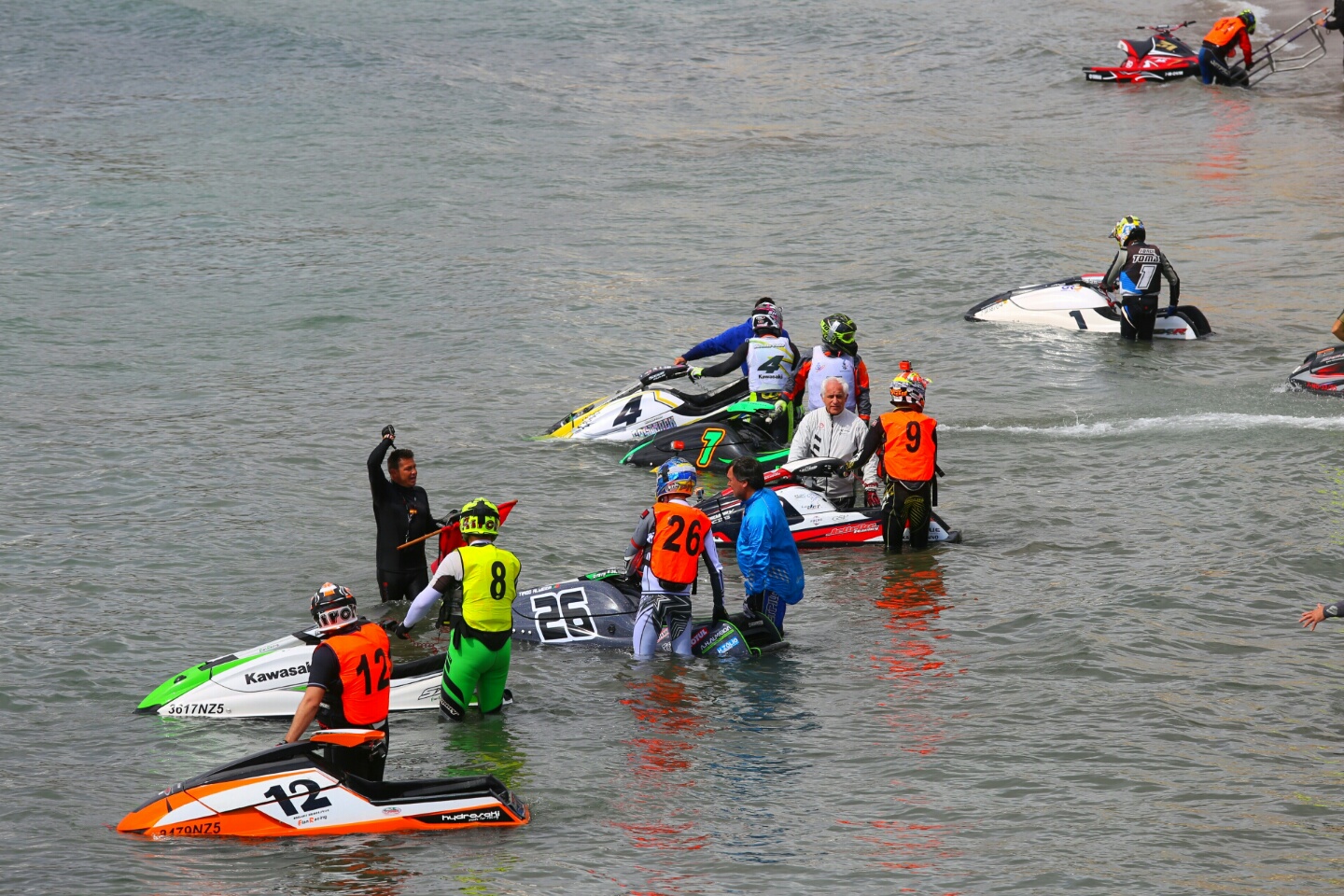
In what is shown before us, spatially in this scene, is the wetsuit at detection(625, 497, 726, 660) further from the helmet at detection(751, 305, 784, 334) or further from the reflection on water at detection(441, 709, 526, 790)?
the helmet at detection(751, 305, 784, 334)

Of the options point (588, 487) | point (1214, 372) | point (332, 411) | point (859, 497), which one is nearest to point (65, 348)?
point (332, 411)

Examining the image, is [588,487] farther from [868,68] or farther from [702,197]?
[868,68]

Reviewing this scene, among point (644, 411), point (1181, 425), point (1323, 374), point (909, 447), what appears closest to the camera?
point (909, 447)

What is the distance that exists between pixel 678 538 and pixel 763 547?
0.84 metres

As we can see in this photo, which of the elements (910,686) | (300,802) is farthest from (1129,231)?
(300,802)

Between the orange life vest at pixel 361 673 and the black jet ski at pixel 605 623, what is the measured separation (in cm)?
377

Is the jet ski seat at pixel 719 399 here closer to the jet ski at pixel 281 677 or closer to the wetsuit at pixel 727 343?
the wetsuit at pixel 727 343

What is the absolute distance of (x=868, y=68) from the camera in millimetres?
50594

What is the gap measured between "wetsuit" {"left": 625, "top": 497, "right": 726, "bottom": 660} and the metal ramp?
35.1 metres

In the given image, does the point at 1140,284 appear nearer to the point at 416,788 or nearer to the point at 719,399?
the point at 719,399

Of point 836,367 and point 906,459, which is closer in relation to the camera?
point 906,459

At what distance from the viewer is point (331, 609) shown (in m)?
9.45

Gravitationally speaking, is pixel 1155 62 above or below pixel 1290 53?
below

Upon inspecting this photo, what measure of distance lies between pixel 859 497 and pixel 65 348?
46.4 ft
